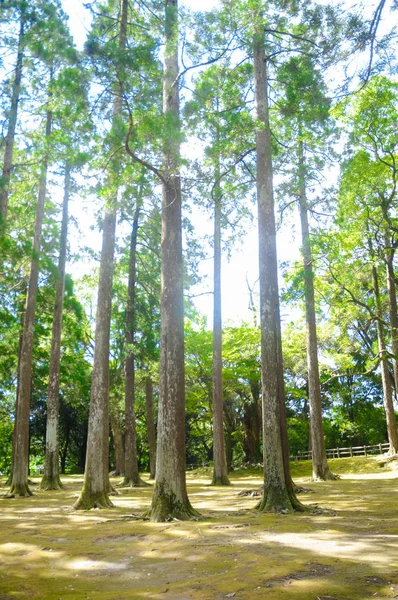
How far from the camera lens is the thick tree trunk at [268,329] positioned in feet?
27.7

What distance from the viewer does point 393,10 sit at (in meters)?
5.78

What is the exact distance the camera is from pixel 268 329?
357 inches

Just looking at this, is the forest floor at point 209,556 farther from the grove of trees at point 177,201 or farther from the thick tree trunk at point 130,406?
the thick tree trunk at point 130,406

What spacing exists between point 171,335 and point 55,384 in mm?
10365

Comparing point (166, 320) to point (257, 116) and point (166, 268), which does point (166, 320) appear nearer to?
point (166, 268)

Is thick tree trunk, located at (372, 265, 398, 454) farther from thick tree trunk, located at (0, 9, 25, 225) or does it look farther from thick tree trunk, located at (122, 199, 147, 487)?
thick tree trunk, located at (0, 9, 25, 225)

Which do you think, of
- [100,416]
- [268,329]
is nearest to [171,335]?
[268,329]

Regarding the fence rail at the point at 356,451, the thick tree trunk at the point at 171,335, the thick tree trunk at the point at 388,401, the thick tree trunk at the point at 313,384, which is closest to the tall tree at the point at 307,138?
the thick tree trunk at the point at 313,384

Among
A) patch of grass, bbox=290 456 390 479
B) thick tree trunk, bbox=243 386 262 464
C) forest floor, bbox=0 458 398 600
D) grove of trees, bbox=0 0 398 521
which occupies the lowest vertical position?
patch of grass, bbox=290 456 390 479

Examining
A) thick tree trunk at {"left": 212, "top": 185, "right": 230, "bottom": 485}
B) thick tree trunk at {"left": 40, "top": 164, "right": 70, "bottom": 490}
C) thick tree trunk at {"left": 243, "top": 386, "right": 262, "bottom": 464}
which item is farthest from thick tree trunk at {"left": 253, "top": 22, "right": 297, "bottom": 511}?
thick tree trunk at {"left": 243, "top": 386, "right": 262, "bottom": 464}

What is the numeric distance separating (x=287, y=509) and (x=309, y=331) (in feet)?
27.6

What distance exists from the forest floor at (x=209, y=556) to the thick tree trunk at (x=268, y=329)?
69cm

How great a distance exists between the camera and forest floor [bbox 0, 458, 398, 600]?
12.7ft

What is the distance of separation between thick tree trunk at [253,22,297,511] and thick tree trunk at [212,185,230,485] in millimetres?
6213
